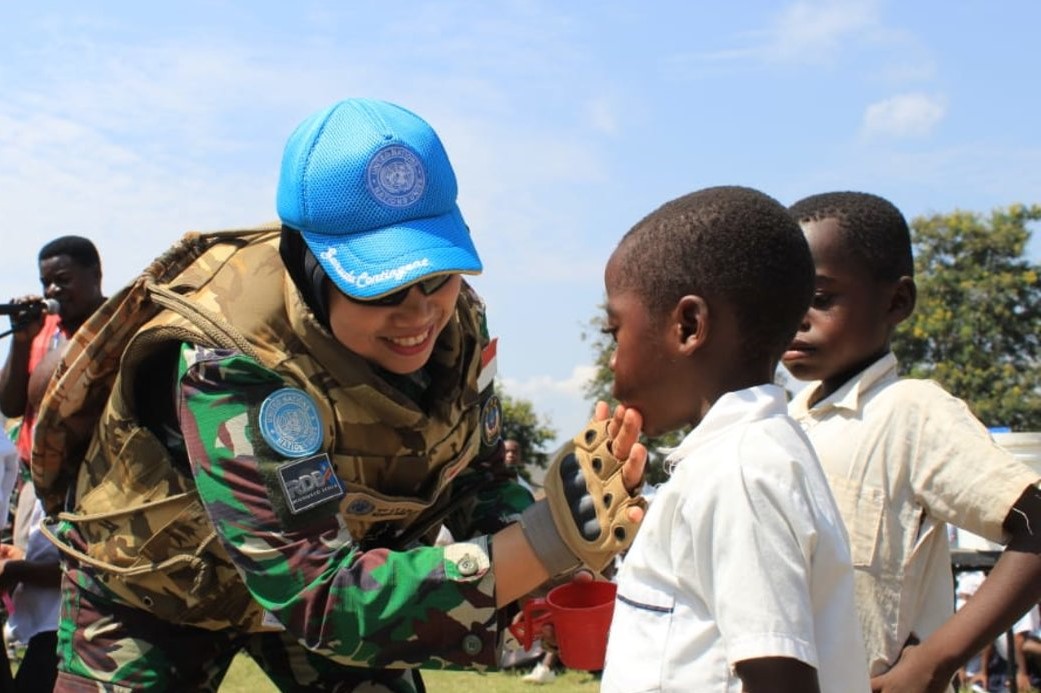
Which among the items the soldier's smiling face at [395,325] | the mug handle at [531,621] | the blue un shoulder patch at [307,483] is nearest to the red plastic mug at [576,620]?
the mug handle at [531,621]

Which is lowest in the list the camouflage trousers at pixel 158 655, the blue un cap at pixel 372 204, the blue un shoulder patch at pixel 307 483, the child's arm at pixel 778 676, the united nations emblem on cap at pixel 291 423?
the camouflage trousers at pixel 158 655

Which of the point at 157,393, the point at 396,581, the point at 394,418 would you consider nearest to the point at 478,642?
the point at 396,581

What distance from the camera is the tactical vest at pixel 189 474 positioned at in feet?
8.82

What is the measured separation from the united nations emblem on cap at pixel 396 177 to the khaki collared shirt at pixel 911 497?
3.49 ft

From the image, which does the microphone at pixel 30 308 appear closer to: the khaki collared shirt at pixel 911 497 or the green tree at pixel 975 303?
the khaki collared shirt at pixel 911 497

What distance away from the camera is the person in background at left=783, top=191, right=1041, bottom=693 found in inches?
93.8

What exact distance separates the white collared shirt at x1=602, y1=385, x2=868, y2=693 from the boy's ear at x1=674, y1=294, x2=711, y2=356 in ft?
0.38

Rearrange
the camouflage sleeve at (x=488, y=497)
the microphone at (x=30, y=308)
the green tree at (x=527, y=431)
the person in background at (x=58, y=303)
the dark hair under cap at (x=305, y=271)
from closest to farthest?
the dark hair under cap at (x=305, y=271), the camouflage sleeve at (x=488, y=497), the microphone at (x=30, y=308), the person in background at (x=58, y=303), the green tree at (x=527, y=431)

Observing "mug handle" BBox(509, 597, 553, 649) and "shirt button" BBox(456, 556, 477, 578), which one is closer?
"shirt button" BBox(456, 556, 477, 578)

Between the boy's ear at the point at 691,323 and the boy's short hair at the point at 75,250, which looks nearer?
the boy's ear at the point at 691,323

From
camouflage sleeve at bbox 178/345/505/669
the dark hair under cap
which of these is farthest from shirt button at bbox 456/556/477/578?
the dark hair under cap

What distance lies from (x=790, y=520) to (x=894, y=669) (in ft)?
3.01

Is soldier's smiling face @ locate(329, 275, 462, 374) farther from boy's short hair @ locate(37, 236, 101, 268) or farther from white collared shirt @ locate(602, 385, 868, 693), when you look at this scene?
boy's short hair @ locate(37, 236, 101, 268)

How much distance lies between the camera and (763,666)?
1.62m
